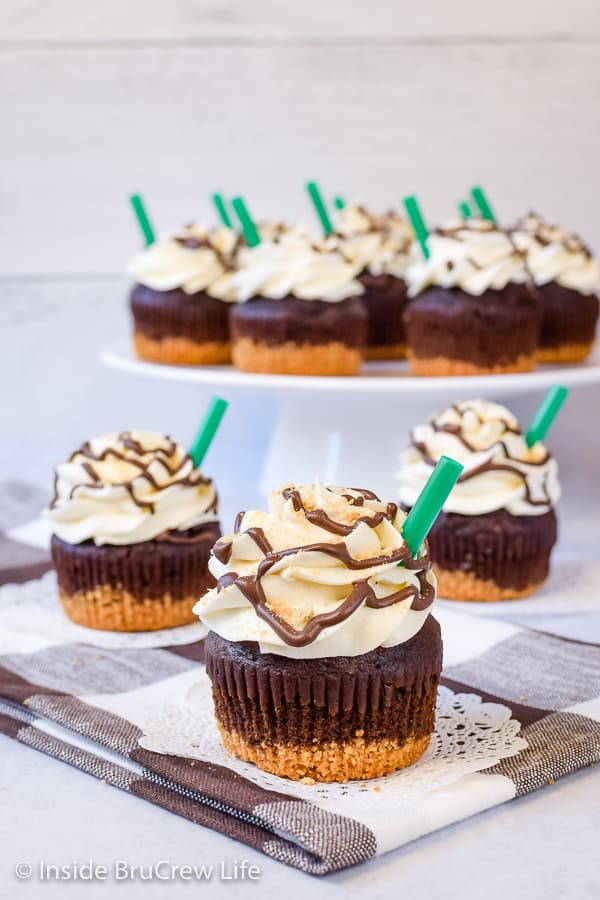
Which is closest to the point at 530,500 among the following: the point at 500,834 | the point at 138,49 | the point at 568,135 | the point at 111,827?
the point at 500,834

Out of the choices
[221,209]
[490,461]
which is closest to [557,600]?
[490,461]

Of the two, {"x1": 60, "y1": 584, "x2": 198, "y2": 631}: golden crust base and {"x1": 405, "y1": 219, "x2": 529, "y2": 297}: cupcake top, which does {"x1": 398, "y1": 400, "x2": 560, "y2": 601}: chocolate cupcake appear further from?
{"x1": 60, "y1": 584, "x2": 198, "y2": 631}: golden crust base

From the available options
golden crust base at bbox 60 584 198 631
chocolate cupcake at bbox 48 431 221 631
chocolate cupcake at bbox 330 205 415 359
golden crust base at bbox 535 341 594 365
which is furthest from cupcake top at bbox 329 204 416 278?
golden crust base at bbox 60 584 198 631

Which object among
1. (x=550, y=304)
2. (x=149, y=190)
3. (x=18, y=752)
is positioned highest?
(x=149, y=190)

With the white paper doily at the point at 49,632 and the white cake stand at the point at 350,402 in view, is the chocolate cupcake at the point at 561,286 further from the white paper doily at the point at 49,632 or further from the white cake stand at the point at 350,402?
the white paper doily at the point at 49,632

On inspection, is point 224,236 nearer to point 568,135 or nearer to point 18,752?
point 568,135

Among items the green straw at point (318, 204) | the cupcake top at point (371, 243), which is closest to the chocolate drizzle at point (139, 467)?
the cupcake top at point (371, 243)
